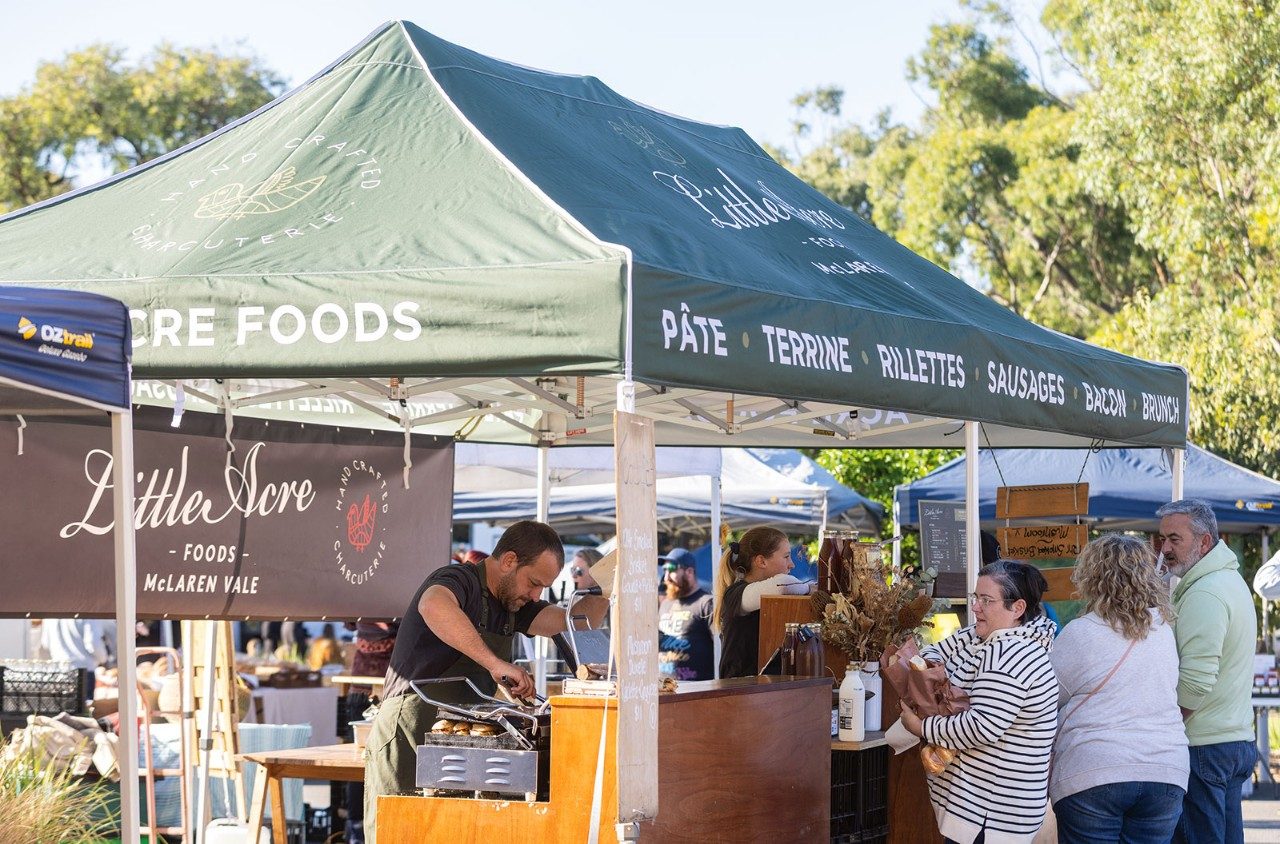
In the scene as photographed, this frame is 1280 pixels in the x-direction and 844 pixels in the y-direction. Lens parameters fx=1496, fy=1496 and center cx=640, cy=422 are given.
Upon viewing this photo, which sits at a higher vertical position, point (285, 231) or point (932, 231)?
point (932, 231)

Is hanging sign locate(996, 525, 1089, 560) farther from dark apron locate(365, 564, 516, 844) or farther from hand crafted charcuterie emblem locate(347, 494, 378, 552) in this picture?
dark apron locate(365, 564, 516, 844)

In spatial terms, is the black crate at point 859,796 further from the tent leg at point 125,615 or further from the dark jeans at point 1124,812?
the tent leg at point 125,615

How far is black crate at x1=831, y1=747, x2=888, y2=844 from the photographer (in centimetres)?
569

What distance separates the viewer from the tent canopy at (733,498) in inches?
548

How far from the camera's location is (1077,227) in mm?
26797

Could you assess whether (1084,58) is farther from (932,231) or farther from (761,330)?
(761,330)

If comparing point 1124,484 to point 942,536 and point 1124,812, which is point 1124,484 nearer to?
point 942,536

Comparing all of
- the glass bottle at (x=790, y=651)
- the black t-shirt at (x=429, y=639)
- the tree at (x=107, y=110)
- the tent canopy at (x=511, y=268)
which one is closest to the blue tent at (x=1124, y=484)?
the tent canopy at (x=511, y=268)

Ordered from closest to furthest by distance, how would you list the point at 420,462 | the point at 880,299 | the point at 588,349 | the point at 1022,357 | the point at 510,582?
the point at 588,349 → the point at 510,582 → the point at 880,299 → the point at 1022,357 → the point at 420,462

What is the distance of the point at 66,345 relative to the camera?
3.54 metres

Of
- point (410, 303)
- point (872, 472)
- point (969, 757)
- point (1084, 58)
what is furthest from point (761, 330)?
point (1084, 58)

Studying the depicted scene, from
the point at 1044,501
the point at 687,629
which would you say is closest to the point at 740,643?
the point at 1044,501

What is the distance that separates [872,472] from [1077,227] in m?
9.15

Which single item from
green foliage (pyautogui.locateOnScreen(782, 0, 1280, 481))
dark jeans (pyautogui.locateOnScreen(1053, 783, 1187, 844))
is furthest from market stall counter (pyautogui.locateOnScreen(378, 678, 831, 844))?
green foliage (pyautogui.locateOnScreen(782, 0, 1280, 481))
